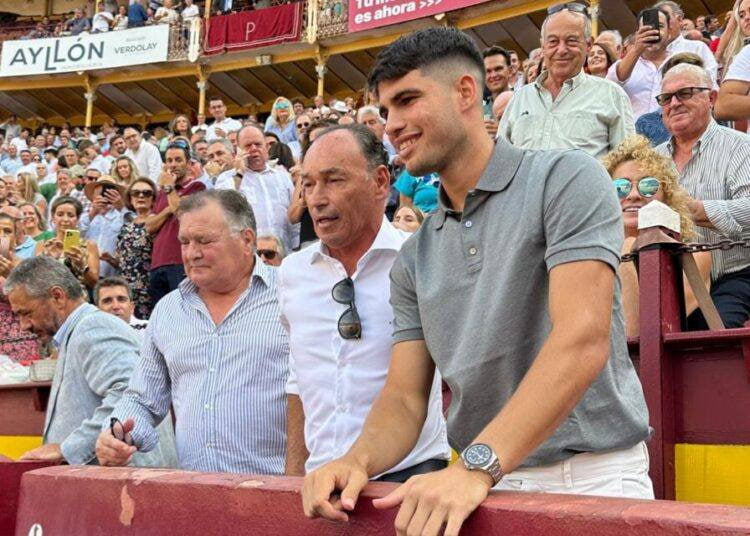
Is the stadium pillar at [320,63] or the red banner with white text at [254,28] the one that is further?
the red banner with white text at [254,28]

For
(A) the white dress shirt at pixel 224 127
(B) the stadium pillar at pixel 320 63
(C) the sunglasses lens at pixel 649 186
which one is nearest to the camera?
(C) the sunglasses lens at pixel 649 186

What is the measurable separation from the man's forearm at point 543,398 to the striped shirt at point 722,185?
6.77 ft

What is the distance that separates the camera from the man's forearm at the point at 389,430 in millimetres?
1708

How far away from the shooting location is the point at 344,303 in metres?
2.42

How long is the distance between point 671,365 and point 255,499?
161 cm

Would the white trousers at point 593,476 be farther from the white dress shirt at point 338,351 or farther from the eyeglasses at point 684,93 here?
the eyeglasses at point 684,93

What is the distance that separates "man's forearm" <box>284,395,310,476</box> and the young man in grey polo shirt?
2.67 feet

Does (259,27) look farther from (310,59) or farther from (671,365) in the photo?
(671,365)

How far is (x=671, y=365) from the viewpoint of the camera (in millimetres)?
2857

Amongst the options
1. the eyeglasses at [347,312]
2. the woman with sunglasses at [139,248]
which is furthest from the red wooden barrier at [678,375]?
the woman with sunglasses at [139,248]

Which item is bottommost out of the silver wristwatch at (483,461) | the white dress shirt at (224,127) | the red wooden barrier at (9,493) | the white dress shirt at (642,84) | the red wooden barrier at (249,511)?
the red wooden barrier at (9,493)

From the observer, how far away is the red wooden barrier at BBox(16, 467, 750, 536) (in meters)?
1.13

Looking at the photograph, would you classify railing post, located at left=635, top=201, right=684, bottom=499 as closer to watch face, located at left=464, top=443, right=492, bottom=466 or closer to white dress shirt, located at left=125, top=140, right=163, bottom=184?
watch face, located at left=464, top=443, right=492, bottom=466

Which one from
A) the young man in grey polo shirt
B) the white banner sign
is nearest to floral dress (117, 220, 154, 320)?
the young man in grey polo shirt
